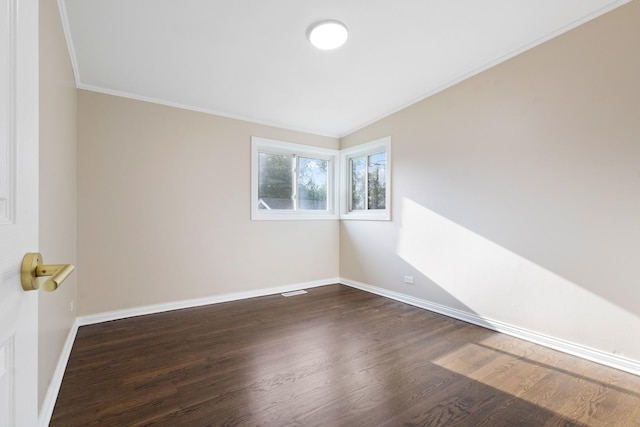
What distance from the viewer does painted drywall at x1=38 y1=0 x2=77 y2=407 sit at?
157cm

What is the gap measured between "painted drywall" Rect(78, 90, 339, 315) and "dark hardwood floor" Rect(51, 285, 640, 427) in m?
0.53

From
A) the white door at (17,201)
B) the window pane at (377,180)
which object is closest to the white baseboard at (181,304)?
the window pane at (377,180)

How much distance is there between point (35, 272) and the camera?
→ 582 mm

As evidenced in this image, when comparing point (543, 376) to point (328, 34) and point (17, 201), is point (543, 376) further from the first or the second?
point (328, 34)

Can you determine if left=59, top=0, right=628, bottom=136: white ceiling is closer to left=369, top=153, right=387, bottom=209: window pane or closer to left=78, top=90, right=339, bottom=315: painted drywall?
left=78, top=90, right=339, bottom=315: painted drywall

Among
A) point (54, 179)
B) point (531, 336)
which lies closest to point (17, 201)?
point (54, 179)

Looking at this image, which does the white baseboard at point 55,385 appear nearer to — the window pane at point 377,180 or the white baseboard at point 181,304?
the white baseboard at point 181,304

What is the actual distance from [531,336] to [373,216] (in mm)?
2227

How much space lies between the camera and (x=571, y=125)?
2.44 m

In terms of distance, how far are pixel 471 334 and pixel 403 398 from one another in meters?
1.36

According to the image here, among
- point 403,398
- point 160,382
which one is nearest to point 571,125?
point 403,398

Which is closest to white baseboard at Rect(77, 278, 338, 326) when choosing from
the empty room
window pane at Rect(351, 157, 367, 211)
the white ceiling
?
the empty room

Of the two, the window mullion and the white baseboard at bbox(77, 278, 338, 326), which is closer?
the white baseboard at bbox(77, 278, 338, 326)

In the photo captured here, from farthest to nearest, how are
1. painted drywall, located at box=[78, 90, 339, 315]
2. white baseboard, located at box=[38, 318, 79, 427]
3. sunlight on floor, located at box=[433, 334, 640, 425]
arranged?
painted drywall, located at box=[78, 90, 339, 315], sunlight on floor, located at box=[433, 334, 640, 425], white baseboard, located at box=[38, 318, 79, 427]
